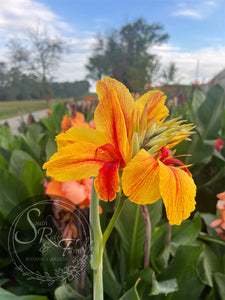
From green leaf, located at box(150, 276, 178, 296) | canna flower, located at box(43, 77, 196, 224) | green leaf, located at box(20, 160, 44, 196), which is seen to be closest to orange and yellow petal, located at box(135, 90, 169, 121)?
canna flower, located at box(43, 77, 196, 224)

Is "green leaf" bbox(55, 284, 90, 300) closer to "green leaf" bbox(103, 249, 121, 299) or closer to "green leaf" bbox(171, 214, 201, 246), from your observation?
"green leaf" bbox(103, 249, 121, 299)

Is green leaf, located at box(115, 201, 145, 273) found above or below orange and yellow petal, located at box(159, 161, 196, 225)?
below

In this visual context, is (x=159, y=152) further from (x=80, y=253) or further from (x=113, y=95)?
(x=80, y=253)

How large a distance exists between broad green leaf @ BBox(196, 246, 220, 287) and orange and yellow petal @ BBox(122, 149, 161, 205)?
2.52 feet

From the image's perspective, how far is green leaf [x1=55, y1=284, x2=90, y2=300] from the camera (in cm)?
71

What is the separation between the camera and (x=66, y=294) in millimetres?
739

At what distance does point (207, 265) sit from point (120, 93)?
32.9 inches

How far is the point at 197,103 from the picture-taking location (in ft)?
5.39

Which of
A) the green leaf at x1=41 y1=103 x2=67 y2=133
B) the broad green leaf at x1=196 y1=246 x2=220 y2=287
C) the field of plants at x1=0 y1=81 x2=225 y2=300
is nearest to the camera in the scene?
the field of plants at x1=0 y1=81 x2=225 y2=300

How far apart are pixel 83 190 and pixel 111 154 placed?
27 centimetres

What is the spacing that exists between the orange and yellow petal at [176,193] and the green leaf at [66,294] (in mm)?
518

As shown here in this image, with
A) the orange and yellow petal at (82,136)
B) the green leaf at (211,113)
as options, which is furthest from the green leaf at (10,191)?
the green leaf at (211,113)

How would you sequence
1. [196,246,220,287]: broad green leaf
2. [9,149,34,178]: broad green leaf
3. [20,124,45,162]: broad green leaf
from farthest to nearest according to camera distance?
[20,124,45,162]: broad green leaf < [9,149,34,178]: broad green leaf < [196,246,220,287]: broad green leaf

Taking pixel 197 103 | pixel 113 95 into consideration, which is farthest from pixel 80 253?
pixel 197 103
